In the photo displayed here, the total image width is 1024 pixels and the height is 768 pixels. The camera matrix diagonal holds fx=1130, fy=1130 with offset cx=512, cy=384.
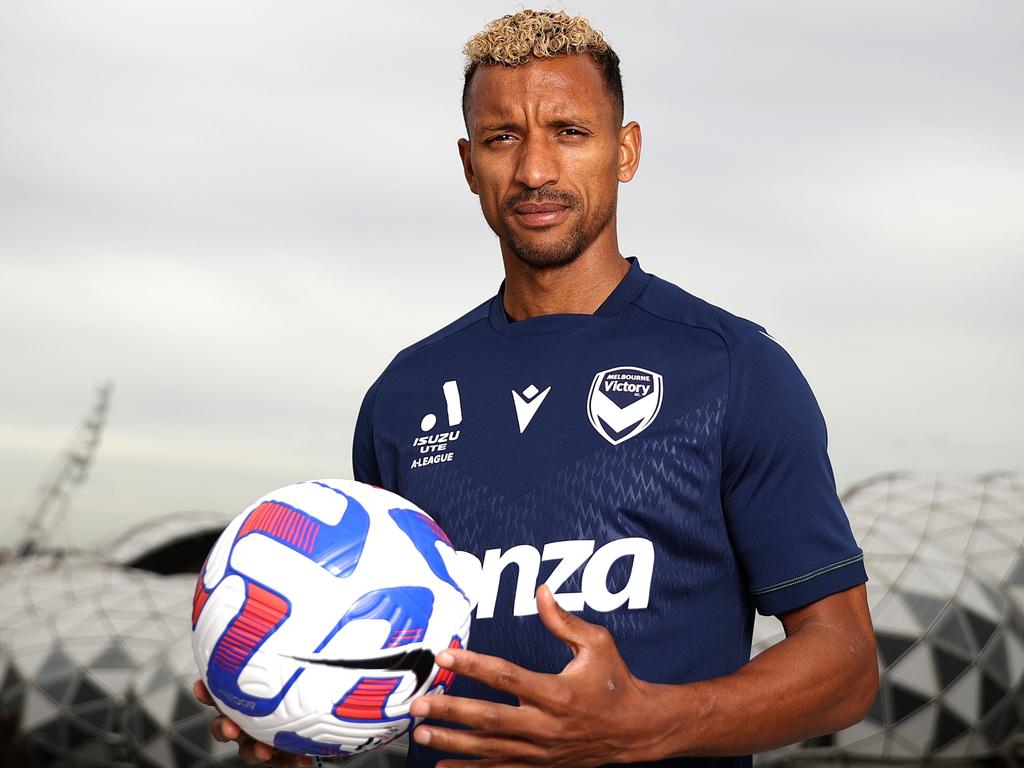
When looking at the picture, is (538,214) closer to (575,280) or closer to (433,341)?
(575,280)

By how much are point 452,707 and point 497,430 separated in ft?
4.66

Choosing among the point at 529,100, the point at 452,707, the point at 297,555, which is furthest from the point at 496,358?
the point at 452,707

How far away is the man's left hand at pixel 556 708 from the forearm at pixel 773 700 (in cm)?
11

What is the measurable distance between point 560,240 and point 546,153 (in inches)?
12.3

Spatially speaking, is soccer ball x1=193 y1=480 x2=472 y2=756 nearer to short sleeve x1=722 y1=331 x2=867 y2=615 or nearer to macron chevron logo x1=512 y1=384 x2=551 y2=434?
macron chevron logo x1=512 y1=384 x2=551 y2=434

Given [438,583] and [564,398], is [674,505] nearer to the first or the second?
[564,398]

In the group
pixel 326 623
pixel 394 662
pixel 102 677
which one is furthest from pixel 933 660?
pixel 326 623

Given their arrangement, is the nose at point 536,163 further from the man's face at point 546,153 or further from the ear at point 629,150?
→ the ear at point 629,150

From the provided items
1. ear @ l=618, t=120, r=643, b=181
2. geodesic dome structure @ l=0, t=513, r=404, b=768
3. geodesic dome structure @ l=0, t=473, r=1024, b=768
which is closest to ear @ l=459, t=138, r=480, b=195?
ear @ l=618, t=120, r=643, b=181

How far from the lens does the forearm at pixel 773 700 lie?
2.86 m

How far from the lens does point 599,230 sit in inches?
159

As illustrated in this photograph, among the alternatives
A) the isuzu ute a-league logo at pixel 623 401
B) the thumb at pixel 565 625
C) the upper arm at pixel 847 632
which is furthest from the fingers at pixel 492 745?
the isuzu ute a-league logo at pixel 623 401

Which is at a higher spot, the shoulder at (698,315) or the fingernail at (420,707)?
the shoulder at (698,315)

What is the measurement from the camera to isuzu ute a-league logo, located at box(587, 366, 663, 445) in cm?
372
